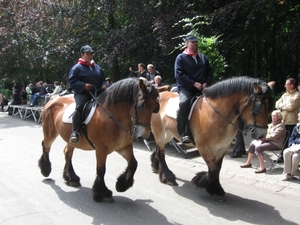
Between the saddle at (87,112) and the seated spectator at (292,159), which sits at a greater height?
the saddle at (87,112)

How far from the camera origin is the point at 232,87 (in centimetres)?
473

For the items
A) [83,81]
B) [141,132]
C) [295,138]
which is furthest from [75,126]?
[295,138]

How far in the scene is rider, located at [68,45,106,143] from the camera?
5.13 metres

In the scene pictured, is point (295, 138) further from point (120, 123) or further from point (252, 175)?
point (120, 123)

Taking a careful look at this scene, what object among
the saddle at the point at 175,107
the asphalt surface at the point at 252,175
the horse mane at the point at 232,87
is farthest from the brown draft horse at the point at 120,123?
the asphalt surface at the point at 252,175

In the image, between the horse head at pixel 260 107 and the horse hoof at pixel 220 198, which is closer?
the horse head at pixel 260 107

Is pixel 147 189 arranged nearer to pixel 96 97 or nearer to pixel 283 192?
pixel 96 97

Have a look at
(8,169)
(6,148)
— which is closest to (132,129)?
(8,169)

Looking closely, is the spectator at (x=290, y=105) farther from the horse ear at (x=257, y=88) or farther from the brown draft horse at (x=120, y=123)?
the brown draft horse at (x=120, y=123)

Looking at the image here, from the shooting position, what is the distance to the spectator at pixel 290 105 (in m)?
7.01

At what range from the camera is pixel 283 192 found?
552 cm

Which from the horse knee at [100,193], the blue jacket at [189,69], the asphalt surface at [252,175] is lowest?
the horse knee at [100,193]

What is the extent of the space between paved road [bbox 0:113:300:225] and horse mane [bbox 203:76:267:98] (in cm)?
176

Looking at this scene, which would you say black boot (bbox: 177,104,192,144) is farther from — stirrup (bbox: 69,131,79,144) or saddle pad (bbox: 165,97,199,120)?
stirrup (bbox: 69,131,79,144)
